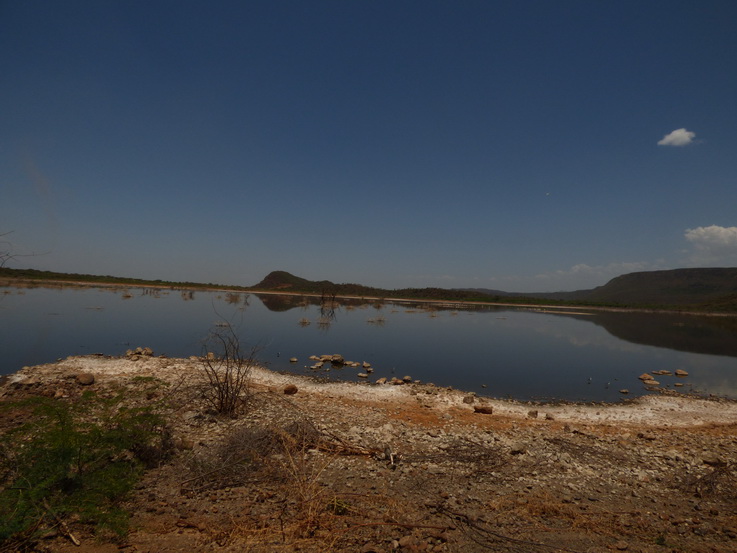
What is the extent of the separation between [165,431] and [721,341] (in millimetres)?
37542

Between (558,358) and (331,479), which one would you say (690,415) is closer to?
(558,358)

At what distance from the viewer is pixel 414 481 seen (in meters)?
5.46

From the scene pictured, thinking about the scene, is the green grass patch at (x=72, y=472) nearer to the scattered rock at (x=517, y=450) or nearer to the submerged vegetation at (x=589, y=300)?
the scattered rock at (x=517, y=450)

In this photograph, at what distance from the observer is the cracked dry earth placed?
13.4ft

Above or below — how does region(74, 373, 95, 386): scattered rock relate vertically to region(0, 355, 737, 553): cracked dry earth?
above

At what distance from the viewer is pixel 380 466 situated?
5906 millimetres

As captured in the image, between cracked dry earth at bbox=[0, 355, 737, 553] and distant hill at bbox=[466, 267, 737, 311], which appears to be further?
distant hill at bbox=[466, 267, 737, 311]

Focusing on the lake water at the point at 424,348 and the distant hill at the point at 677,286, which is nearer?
the lake water at the point at 424,348

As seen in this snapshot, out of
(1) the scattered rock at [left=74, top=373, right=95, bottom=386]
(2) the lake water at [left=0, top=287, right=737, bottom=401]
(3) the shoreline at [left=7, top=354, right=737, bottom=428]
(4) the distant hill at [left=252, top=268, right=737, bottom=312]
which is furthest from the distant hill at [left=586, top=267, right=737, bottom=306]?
(1) the scattered rock at [left=74, top=373, right=95, bottom=386]

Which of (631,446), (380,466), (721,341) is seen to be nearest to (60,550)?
(380,466)

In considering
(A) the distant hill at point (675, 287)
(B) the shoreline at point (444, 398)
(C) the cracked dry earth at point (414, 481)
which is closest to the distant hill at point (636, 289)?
(A) the distant hill at point (675, 287)

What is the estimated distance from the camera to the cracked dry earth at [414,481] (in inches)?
160

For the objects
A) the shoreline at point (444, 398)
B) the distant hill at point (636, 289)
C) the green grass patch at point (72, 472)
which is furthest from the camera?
the distant hill at point (636, 289)

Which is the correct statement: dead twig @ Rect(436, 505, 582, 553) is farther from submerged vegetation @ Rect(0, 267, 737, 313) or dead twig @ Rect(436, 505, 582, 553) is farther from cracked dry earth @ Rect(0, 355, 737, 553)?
submerged vegetation @ Rect(0, 267, 737, 313)
